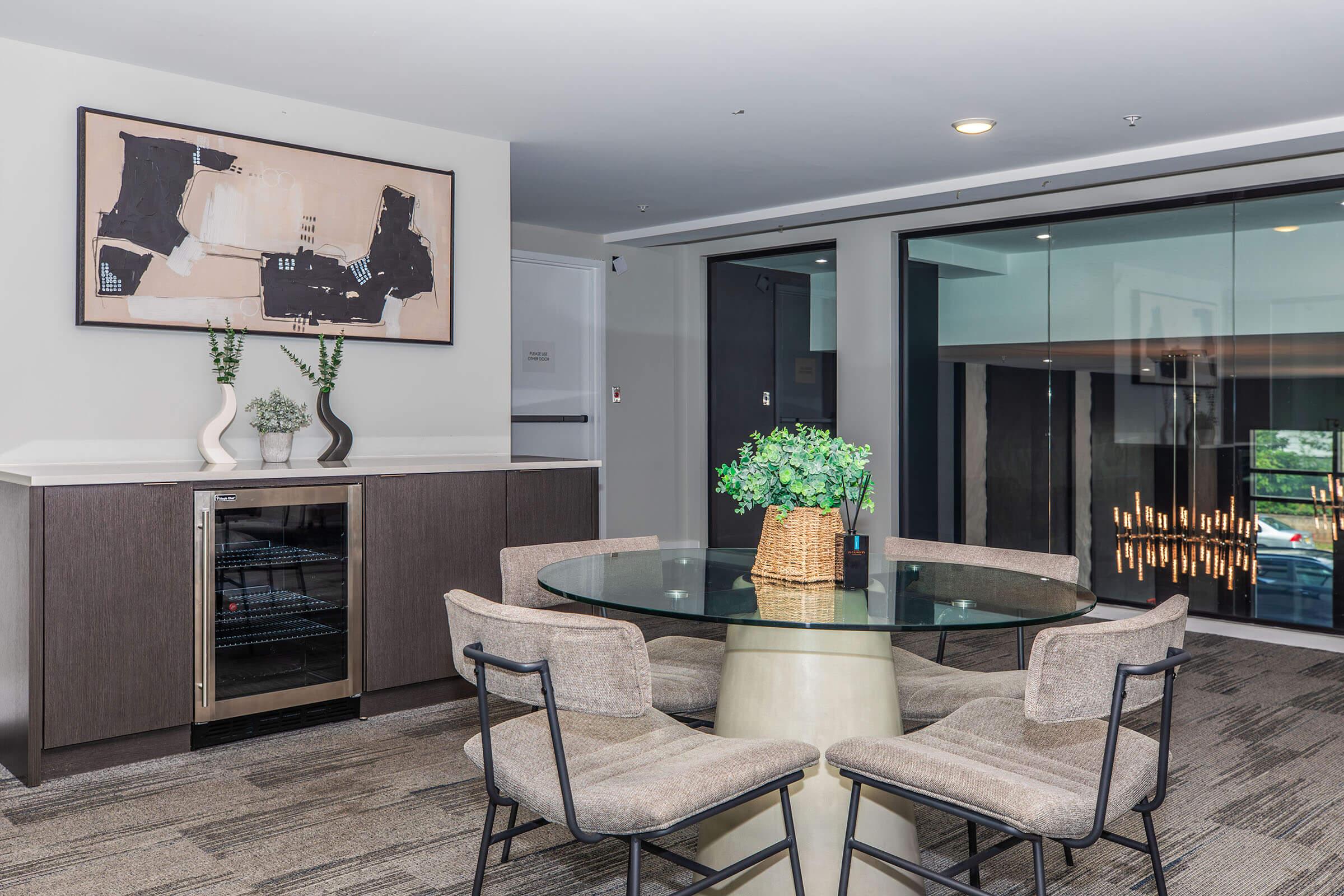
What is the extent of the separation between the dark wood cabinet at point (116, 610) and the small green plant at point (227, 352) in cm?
66

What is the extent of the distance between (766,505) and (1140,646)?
40.0 inches

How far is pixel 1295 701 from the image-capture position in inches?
175

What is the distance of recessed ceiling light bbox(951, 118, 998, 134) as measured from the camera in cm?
479

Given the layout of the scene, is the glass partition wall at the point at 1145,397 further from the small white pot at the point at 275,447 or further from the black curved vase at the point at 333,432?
the small white pot at the point at 275,447

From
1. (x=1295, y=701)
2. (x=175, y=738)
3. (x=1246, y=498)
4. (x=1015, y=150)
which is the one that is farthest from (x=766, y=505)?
(x=1246, y=498)

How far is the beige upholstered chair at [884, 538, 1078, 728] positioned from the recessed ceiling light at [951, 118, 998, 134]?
2.33 m

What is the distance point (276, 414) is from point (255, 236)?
75 cm

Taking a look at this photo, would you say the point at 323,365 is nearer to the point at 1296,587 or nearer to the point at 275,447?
the point at 275,447

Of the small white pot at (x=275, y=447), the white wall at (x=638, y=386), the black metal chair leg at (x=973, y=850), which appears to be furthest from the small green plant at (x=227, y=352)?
the white wall at (x=638, y=386)

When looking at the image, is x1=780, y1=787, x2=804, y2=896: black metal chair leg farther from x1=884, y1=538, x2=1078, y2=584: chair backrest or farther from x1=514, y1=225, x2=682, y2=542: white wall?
x1=514, y1=225, x2=682, y2=542: white wall

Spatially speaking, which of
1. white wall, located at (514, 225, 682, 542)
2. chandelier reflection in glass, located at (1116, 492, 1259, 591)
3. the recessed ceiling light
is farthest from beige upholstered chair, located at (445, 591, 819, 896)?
white wall, located at (514, 225, 682, 542)

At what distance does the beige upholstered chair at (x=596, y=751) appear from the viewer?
1.96 metres

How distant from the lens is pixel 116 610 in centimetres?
350

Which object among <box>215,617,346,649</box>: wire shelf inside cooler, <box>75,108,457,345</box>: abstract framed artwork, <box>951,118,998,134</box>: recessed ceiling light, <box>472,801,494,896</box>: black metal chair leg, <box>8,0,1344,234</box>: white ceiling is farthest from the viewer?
<box>951,118,998,134</box>: recessed ceiling light
